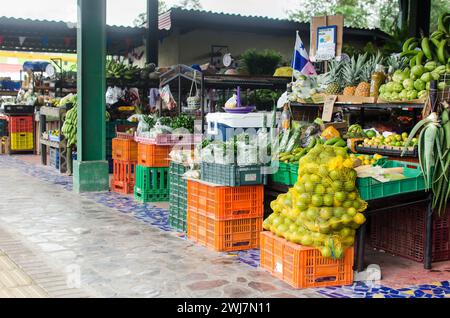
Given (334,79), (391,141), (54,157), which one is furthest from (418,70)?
(54,157)

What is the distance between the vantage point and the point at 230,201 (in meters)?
6.01

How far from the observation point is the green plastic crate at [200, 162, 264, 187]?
5.94m

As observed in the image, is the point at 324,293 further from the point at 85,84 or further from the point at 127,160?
the point at 85,84

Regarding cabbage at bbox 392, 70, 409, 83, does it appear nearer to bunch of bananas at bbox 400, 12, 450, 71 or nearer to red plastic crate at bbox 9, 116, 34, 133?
bunch of bananas at bbox 400, 12, 450, 71

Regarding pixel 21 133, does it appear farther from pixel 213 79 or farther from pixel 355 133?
pixel 355 133

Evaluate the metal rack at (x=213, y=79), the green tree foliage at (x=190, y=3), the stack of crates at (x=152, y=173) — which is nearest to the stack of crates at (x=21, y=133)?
the metal rack at (x=213, y=79)

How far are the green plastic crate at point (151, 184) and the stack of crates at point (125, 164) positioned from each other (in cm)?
71

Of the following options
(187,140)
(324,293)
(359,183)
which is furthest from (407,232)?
(187,140)

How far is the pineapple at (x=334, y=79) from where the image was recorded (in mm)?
7320

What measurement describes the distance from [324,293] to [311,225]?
1.81 ft

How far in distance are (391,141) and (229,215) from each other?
75.6 inches

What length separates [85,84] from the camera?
31.9ft

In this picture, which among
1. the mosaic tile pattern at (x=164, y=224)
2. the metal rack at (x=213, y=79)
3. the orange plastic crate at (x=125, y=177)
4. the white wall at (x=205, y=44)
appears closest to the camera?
the mosaic tile pattern at (x=164, y=224)

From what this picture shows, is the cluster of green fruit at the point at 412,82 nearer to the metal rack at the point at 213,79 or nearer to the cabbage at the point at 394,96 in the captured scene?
the cabbage at the point at 394,96
